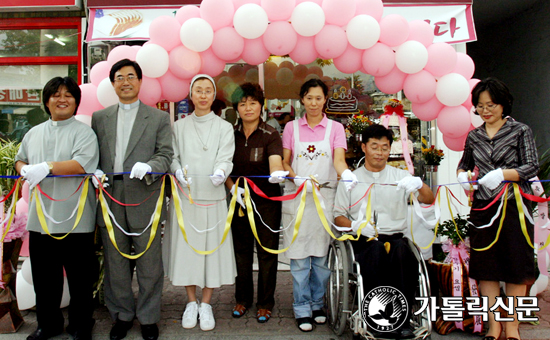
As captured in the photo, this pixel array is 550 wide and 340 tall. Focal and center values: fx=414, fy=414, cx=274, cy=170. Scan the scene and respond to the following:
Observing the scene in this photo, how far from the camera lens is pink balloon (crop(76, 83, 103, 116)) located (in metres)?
3.38

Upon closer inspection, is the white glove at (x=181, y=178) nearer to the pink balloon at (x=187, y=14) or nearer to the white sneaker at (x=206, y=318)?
the white sneaker at (x=206, y=318)

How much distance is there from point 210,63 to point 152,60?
1.56ft

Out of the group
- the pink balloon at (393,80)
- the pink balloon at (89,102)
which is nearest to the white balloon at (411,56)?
the pink balloon at (393,80)

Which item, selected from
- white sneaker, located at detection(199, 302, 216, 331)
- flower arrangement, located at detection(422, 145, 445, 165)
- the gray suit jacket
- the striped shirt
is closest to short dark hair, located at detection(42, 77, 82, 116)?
the gray suit jacket

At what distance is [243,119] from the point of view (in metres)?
3.43

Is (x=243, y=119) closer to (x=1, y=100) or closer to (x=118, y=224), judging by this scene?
(x=118, y=224)

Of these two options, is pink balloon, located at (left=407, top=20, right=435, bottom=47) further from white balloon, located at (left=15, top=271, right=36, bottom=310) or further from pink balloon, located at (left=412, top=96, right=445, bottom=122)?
white balloon, located at (left=15, top=271, right=36, bottom=310)

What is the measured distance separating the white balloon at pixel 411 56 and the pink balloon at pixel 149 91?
6.59 feet

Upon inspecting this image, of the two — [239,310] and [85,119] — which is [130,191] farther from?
[239,310]

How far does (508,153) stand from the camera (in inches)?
117

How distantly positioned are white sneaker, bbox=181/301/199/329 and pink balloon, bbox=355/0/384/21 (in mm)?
2741

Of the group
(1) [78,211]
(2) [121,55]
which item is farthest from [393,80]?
(1) [78,211]

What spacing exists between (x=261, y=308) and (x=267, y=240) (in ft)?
1.89

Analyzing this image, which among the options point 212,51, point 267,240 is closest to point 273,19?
point 212,51
